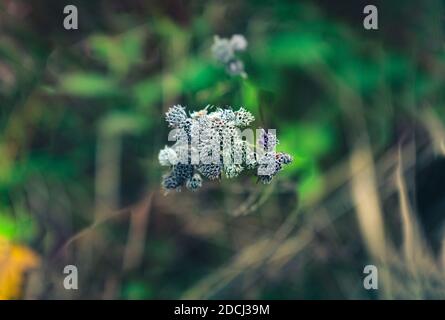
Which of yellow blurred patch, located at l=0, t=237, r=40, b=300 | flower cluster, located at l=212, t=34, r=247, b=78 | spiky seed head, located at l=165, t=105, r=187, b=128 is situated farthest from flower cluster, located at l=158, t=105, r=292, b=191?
yellow blurred patch, located at l=0, t=237, r=40, b=300

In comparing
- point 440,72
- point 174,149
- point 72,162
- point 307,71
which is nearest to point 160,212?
point 174,149

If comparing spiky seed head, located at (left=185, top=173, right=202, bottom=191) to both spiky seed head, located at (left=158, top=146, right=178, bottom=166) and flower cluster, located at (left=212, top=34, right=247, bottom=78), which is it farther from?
flower cluster, located at (left=212, top=34, right=247, bottom=78)

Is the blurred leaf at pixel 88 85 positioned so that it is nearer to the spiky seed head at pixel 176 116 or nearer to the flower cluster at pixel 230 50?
the spiky seed head at pixel 176 116

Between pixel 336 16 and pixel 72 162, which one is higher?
pixel 336 16

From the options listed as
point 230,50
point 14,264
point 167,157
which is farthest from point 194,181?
point 14,264

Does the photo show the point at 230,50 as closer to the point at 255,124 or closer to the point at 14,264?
the point at 255,124
